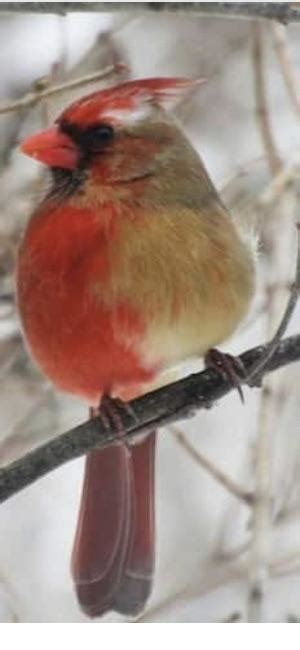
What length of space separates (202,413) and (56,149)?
366 millimetres

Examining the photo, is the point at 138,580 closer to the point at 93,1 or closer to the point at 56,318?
the point at 56,318

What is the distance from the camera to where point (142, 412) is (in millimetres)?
1312

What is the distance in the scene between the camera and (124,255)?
1.30m

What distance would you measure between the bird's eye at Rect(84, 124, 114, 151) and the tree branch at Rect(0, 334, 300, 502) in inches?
11.2

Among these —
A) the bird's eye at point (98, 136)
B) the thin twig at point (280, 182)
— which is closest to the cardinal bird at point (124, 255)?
the bird's eye at point (98, 136)

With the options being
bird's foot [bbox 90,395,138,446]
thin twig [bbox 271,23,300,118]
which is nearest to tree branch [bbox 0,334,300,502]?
bird's foot [bbox 90,395,138,446]

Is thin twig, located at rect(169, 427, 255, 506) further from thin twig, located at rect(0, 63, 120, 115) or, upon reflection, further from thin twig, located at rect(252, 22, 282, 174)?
thin twig, located at rect(0, 63, 120, 115)

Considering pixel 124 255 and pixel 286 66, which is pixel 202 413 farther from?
pixel 286 66

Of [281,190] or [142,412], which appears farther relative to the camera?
[281,190]

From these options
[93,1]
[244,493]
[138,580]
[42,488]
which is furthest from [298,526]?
[93,1]

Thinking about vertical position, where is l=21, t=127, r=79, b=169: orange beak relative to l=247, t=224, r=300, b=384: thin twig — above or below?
above

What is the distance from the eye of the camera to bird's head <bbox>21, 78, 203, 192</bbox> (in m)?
1.30
